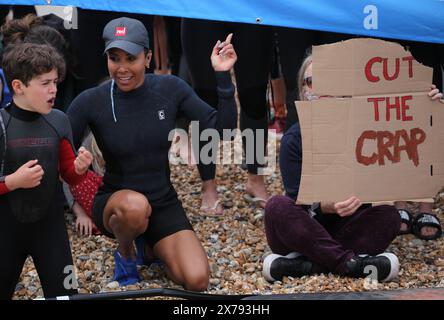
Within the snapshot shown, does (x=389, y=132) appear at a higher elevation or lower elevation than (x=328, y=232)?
higher

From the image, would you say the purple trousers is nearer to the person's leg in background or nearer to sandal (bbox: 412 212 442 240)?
sandal (bbox: 412 212 442 240)

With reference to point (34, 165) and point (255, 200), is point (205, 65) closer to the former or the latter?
point (255, 200)

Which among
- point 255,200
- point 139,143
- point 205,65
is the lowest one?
point 255,200

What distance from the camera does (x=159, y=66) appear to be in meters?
7.27

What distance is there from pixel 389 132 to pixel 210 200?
1.52 m

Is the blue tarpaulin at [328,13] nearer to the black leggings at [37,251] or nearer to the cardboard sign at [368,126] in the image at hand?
the cardboard sign at [368,126]

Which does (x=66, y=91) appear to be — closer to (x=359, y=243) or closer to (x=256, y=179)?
(x=256, y=179)

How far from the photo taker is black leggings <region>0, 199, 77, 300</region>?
130 inches

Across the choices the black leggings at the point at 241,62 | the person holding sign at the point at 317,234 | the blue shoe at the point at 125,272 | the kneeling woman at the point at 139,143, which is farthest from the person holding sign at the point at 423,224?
the blue shoe at the point at 125,272

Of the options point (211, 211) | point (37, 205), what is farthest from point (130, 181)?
point (211, 211)

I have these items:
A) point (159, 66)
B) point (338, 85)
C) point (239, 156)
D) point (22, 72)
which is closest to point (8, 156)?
point (22, 72)

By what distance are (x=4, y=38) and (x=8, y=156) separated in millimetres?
1569

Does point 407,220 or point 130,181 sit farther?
point 407,220

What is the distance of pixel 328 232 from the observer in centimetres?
403
